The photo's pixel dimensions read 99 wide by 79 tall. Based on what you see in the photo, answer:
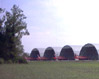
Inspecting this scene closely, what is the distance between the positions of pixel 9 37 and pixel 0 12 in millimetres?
5239

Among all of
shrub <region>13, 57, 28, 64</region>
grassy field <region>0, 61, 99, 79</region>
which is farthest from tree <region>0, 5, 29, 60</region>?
grassy field <region>0, 61, 99, 79</region>

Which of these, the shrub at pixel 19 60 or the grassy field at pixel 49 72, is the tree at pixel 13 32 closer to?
the shrub at pixel 19 60

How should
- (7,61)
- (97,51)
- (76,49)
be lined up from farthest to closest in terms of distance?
1. (76,49)
2. (97,51)
3. (7,61)

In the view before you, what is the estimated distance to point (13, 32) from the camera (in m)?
47.5

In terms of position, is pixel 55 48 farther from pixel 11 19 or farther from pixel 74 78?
pixel 74 78

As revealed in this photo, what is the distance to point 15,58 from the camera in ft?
155

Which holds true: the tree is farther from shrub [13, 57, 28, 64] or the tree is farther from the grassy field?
the grassy field

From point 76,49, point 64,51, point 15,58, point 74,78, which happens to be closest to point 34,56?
point 64,51

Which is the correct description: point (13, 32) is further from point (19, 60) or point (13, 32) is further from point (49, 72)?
A: point (49, 72)

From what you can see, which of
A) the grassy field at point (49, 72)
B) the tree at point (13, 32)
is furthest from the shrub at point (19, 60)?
the grassy field at point (49, 72)

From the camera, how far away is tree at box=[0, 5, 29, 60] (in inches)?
1848

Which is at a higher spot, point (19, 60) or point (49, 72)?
point (19, 60)

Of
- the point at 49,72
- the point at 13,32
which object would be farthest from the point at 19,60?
the point at 49,72

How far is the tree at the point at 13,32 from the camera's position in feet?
154
